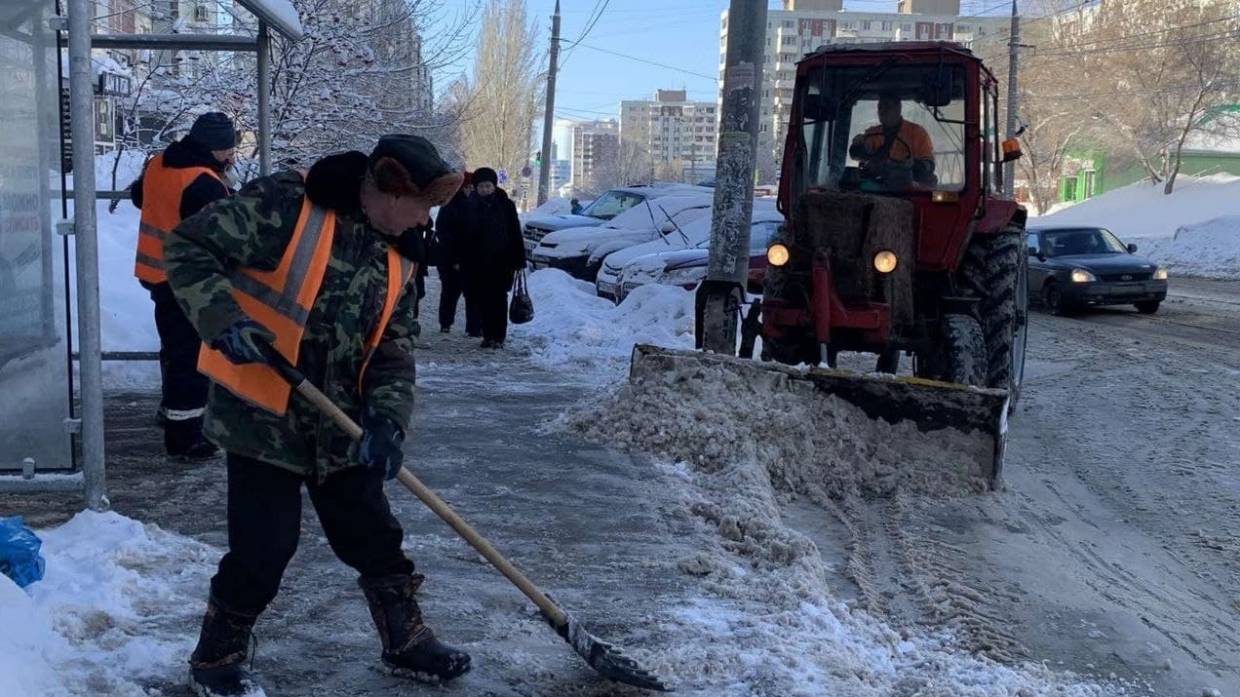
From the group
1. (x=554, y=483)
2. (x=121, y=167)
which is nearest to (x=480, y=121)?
(x=121, y=167)

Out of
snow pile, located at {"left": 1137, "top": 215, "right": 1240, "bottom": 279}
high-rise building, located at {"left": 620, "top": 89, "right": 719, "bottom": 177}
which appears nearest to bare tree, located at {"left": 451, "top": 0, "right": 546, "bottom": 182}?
snow pile, located at {"left": 1137, "top": 215, "right": 1240, "bottom": 279}

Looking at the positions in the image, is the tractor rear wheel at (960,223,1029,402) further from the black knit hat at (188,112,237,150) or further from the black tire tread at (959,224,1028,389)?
the black knit hat at (188,112,237,150)

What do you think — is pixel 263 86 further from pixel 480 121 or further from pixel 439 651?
pixel 480 121

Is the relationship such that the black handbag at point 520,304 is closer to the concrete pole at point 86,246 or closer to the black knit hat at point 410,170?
the concrete pole at point 86,246

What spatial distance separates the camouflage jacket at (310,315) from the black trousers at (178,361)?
2.85m

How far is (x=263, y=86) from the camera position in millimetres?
7391

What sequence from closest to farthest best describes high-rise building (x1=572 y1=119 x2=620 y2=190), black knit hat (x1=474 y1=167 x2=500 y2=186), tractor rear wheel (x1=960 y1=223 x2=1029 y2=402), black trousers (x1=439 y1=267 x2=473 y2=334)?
tractor rear wheel (x1=960 y1=223 x2=1029 y2=402) → black knit hat (x1=474 y1=167 x2=500 y2=186) → black trousers (x1=439 y1=267 x2=473 y2=334) → high-rise building (x1=572 y1=119 x2=620 y2=190)

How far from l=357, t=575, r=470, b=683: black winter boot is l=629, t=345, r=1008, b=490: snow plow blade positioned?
140 inches

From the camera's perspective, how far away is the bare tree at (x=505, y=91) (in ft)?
174

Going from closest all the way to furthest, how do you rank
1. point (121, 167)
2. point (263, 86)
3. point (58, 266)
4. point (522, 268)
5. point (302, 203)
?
point (302, 203)
point (58, 266)
point (263, 86)
point (522, 268)
point (121, 167)

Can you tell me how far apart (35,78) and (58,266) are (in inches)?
35.0

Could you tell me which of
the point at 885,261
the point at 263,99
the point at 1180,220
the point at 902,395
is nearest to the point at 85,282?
the point at 263,99

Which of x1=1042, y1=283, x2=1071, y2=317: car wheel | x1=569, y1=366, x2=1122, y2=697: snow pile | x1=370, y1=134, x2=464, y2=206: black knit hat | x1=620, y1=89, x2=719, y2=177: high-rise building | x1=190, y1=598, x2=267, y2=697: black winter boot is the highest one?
x1=620, y1=89, x2=719, y2=177: high-rise building

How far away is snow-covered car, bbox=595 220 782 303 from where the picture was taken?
1466 cm
